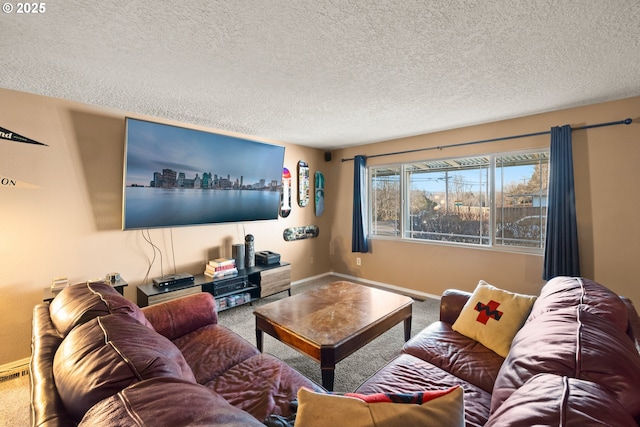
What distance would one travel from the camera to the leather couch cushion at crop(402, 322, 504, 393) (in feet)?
5.05

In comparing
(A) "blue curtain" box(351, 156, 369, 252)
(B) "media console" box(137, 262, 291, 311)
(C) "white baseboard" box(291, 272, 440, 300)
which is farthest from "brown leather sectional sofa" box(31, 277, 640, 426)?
(A) "blue curtain" box(351, 156, 369, 252)

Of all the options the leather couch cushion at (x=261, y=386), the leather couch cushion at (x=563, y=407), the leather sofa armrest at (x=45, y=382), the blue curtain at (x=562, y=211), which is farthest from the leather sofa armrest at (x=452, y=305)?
the leather sofa armrest at (x=45, y=382)

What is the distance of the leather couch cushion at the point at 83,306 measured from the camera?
3.99 ft

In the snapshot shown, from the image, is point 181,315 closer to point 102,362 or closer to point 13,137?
point 102,362

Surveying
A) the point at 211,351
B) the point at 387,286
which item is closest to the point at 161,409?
the point at 211,351

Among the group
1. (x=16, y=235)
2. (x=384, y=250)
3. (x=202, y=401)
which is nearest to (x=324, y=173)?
(x=384, y=250)

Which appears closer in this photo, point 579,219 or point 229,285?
point 579,219

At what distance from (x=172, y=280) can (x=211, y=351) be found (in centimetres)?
150

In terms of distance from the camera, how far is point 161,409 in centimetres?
69

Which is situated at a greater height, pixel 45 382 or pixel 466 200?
pixel 466 200

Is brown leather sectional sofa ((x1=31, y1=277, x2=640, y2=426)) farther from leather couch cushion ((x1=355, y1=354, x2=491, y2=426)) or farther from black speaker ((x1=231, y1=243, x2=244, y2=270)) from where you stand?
black speaker ((x1=231, y1=243, x2=244, y2=270))

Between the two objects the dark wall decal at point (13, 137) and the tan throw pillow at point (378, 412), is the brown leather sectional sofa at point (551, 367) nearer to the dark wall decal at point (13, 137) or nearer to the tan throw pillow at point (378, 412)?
the tan throw pillow at point (378, 412)

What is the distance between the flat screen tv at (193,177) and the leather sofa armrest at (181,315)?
128 cm

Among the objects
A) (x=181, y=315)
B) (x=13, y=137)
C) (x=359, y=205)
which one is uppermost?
(x=13, y=137)
